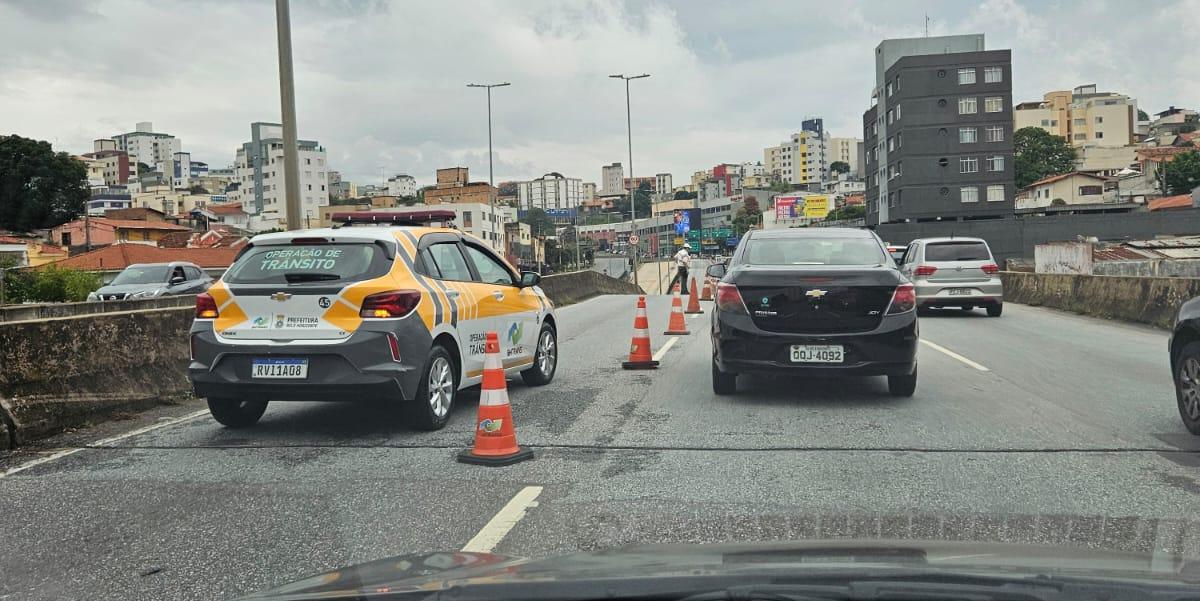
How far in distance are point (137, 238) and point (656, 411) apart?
83.0m

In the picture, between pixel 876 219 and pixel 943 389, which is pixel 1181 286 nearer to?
pixel 943 389

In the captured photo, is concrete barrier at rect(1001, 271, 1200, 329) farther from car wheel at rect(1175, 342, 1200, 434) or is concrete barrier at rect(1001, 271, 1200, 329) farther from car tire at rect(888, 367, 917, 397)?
car wheel at rect(1175, 342, 1200, 434)

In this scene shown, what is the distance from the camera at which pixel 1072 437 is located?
21.9ft

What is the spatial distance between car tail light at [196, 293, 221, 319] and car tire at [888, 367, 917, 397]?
5654 millimetres

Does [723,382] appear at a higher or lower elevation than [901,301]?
lower

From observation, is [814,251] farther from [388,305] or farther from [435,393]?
[388,305]

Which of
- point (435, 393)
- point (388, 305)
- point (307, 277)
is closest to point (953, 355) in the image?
point (435, 393)

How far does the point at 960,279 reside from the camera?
61.2ft

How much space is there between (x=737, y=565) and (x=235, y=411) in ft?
19.6

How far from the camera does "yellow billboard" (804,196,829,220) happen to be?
394 ft

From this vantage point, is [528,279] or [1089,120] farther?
[1089,120]

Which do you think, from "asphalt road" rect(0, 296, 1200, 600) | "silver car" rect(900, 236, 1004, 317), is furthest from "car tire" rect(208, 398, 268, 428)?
"silver car" rect(900, 236, 1004, 317)

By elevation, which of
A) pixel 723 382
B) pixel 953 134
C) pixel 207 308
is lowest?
pixel 723 382

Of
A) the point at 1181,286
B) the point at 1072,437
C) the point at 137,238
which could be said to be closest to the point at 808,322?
the point at 1072,437
